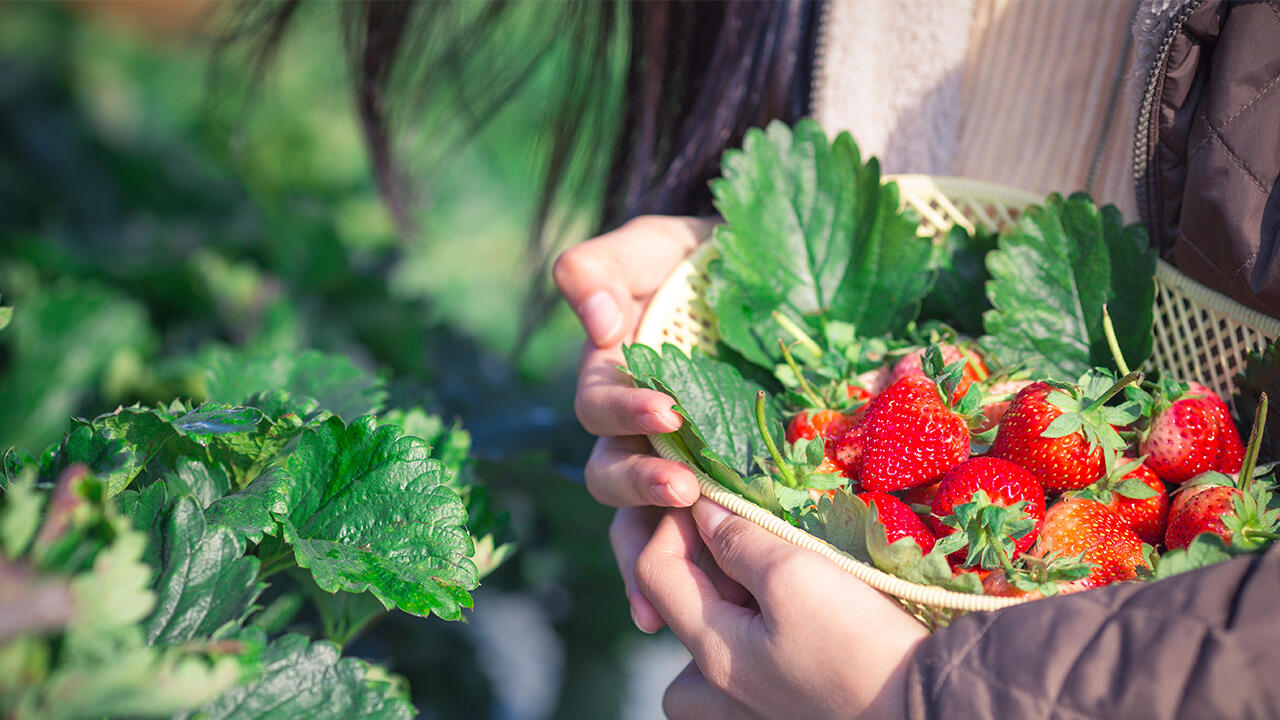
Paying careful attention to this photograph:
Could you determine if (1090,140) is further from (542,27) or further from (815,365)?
(542,27)

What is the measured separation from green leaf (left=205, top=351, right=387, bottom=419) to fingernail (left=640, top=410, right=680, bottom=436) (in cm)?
21

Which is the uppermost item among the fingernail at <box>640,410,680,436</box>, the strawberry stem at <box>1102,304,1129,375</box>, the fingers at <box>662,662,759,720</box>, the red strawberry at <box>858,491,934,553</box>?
the strawberry stem at <box>1102,304,1129,375</box>

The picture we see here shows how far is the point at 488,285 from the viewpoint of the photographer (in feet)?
7.04

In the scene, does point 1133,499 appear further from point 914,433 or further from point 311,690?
point 311,690

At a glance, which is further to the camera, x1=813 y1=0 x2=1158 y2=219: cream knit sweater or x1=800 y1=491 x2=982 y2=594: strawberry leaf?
x1=813 y1=0 x2=1158 y2=219: cream knit sweater

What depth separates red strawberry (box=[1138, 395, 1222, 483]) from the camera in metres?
0.64

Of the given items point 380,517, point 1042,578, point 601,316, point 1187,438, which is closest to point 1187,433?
point 1187,438

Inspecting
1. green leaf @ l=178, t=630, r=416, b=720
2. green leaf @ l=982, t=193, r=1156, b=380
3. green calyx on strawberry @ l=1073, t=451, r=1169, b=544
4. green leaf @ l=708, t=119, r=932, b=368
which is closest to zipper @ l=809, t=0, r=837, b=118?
green leaf @ l=708, t=119, r=932, b=368

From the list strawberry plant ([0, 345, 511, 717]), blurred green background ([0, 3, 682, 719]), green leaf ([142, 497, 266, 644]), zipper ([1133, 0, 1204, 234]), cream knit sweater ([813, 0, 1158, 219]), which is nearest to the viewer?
strawberry plant ([0, 345, 511, 717])

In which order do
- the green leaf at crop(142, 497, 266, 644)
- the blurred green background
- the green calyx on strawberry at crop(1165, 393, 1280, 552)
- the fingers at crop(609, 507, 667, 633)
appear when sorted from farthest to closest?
the blurred green background, the fingers at crop(609, 507, 667, 633), the green calyx on strawberry at crop(1165, 393, 1280, 552), the green leaf at crop(142, 497, 266, 644)

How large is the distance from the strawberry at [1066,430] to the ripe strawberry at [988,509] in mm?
16

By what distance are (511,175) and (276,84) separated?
632 millimetres

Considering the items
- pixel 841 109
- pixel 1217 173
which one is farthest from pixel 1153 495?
pixel 841 109

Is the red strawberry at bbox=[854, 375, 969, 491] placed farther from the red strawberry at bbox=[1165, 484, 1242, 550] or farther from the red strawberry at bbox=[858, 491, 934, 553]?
the red strawberry at bbox=[1165, 484, 1242, 550]
